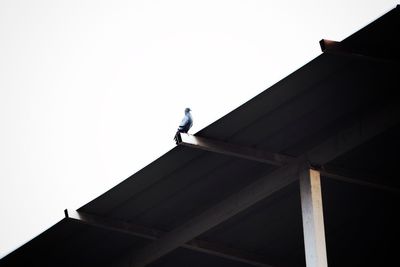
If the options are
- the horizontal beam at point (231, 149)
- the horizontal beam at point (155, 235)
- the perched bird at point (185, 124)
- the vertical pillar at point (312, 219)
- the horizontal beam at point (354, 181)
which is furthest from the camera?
the horizontal beam at point (155, 235)

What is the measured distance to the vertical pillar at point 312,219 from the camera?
36.1ft

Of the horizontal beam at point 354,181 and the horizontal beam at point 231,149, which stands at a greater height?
the horizontal beam at point 231,149

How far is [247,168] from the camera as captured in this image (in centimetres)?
1244

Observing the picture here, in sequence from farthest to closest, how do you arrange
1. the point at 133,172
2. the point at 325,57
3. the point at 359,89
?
the point at 133,172, the point at 359,89, the point at 325,57

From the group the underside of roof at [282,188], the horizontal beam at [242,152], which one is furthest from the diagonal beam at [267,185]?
the horizontal beam at [242,152]

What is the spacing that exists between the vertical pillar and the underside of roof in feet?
1.00

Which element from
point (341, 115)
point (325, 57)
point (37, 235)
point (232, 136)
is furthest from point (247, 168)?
point (37, 235)

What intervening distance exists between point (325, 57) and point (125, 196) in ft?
13.3

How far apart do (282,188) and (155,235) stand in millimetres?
2626

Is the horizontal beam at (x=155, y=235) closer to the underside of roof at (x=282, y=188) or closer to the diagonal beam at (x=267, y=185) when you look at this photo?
the underside of roof at (x=282, y=188)

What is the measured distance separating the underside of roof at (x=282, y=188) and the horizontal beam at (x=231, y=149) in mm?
76

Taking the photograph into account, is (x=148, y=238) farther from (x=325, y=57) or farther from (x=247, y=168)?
(x=325, y=57)

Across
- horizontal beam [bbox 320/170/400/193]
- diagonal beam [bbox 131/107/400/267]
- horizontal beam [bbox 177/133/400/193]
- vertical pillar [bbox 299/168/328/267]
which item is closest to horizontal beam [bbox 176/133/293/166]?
horizontal beam [bbox 177/133/400/193]

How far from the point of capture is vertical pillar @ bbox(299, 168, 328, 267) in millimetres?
10992
